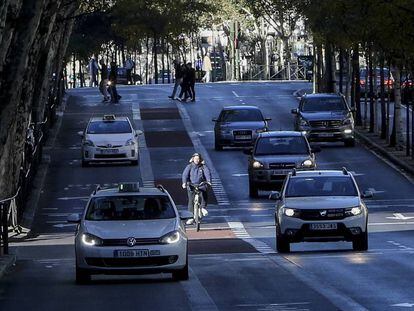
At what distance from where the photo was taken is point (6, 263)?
2598cm

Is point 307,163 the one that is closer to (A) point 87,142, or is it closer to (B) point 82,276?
(A) point 87,142

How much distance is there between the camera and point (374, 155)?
5281cm

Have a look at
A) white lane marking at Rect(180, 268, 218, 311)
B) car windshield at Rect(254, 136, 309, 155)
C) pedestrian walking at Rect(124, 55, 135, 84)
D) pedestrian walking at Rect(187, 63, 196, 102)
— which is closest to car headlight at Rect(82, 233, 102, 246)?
white lane marking at Rect(180, 268, 218, 311)

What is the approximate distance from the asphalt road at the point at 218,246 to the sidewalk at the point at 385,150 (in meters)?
0.44

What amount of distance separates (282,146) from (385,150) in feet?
34.5

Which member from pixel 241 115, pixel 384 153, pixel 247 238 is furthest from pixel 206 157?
pixel 247 238

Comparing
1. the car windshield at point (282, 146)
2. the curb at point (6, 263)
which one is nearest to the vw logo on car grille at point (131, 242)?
the curb at point (6, 263)

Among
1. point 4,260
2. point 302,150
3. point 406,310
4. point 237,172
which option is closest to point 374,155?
point 237,172

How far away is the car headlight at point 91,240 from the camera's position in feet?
70.4

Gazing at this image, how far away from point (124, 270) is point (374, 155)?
32.3m

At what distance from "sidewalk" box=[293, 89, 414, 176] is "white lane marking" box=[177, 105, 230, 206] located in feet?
21.3

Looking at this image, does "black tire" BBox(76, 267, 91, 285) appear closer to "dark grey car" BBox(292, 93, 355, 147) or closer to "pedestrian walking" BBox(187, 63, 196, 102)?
"dark grey car" BBox(292, 93, 355, 147)

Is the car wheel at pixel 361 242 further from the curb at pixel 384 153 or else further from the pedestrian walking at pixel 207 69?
the pedestrian walking at pixel 207 69

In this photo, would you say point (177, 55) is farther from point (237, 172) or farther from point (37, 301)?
point (37, 301)
